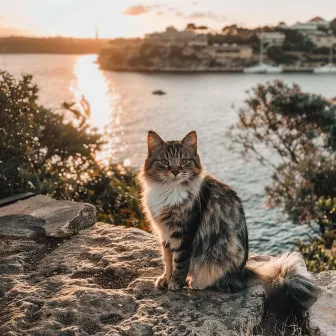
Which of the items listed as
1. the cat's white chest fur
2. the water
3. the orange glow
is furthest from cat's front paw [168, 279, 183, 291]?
the orange glow

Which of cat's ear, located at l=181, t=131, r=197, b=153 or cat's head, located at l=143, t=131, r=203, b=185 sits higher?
cat's ear, located at l=181, t=131, r=197, b=153

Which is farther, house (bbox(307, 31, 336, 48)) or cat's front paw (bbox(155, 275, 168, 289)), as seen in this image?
house (bbox(307, 31, 336, 48))

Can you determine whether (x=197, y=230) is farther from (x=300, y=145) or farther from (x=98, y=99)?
(x=98, y=99)

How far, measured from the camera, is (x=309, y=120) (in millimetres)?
18328

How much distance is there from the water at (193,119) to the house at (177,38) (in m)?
19.2

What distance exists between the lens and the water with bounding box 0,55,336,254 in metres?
19.7

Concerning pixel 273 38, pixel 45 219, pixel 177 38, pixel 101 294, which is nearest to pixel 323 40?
pixel 273 38

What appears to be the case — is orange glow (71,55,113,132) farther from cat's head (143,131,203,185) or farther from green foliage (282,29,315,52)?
green foliage (282,29,315,52)

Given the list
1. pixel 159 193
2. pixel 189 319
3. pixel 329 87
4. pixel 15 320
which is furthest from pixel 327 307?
pixel 329 87

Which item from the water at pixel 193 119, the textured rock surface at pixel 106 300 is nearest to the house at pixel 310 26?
the water at pixel 193 119

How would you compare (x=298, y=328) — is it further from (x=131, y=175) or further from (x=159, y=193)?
(x=131, y=175)

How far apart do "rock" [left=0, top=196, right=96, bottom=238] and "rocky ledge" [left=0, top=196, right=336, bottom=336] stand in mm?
15

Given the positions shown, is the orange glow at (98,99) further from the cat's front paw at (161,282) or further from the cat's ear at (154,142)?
the cat's front paw at (161,282)

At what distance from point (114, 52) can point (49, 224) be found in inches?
4952
